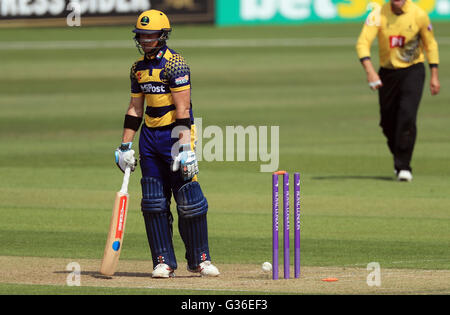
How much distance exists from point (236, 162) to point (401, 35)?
298 centimetres

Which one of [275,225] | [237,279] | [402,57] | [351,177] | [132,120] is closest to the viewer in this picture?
[275,225]

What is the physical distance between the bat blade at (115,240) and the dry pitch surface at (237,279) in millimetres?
94

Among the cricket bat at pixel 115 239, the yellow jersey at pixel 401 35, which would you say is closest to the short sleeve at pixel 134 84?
the cricket bat at pixel 115 239

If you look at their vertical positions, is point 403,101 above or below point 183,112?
below

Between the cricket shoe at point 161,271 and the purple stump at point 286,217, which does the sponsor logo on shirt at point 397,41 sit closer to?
the purple stump at point 286,217

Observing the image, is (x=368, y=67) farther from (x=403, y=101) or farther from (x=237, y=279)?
(x=237, y=279)

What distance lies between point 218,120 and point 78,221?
7323 mm

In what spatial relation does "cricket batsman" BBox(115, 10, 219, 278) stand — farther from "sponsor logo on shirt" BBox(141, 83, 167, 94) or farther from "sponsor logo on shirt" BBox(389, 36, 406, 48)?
"sponsor logo on shirt" BBox(389, 36, 406, 48)

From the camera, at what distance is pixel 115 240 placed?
27.4 feet

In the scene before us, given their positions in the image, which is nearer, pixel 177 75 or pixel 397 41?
pixel 177 75

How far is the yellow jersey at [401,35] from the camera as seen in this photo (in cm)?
1301

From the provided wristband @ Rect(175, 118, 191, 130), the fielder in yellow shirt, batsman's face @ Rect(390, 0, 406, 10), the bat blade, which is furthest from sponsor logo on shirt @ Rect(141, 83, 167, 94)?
batsman's face @ Rect(390, 0, 406, 10)

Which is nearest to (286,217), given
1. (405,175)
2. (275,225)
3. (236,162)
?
(275,225)

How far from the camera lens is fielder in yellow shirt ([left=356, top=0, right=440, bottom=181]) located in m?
13.0
